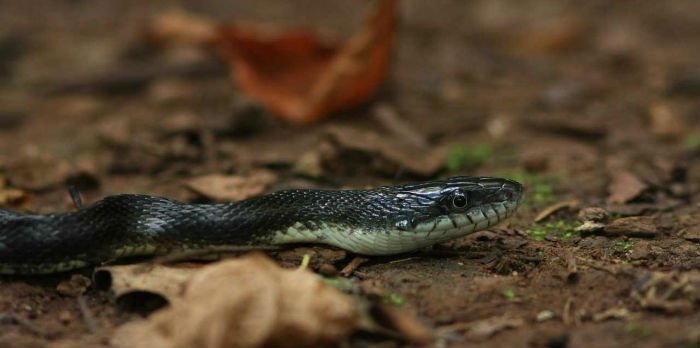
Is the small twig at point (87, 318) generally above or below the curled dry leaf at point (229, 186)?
below

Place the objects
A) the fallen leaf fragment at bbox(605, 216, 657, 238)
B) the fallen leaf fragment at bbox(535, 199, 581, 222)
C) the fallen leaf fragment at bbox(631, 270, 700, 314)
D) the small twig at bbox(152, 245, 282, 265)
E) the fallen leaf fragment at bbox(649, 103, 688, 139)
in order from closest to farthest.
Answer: the fallen leaf fragment at bbox(631, 270, 700, 314) → the small twig at bbox(152, 245, 282, 265) → the fallen leaf fragment at bbox(605, 216, 657, 238) → the fallen leaf fragment at bbox(535, 199, 581, 222) → the fallen leaf fragment at bbox(649, 103, 688, 139)

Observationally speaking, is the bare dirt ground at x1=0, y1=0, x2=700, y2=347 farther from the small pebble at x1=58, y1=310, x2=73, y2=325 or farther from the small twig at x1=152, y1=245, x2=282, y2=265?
the small twig at x1=152, y1=245, x2=282, y2=265

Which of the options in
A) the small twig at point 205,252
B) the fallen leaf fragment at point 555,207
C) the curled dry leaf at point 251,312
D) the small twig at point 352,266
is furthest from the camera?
the fallen leaf fragment at point 555,207

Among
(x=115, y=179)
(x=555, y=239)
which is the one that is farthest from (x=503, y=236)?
(x=115, y=179)

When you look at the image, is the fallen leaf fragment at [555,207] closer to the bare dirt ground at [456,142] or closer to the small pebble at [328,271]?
the bare dirt ground at [456,142]

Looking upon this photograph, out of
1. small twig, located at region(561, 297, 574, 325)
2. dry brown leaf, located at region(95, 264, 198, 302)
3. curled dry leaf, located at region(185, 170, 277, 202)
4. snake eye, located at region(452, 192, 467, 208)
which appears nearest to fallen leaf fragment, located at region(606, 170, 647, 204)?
snake eye, located at region(452, 192, 467, 208)

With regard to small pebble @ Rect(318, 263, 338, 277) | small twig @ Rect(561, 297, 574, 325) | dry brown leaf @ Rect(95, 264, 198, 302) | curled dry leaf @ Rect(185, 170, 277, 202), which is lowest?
small twig @ Rect(561, 297, 574, 325)

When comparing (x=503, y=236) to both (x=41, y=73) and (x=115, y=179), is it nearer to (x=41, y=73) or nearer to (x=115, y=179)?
(x=115, y=179)

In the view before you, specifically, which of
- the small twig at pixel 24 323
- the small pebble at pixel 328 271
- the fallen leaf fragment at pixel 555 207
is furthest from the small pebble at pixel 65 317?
the fallen leaf fragment at pixel 555 207
